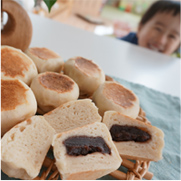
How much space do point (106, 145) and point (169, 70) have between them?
141cm

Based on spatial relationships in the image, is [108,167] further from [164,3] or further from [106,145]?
[164,3]

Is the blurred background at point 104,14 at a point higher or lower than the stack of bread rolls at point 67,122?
lower

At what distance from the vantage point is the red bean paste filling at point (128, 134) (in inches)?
32.9

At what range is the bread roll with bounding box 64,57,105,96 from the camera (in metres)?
1.03

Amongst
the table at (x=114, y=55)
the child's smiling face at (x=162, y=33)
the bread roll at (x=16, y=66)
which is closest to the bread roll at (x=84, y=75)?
the bread roll at (x=16, y=66)

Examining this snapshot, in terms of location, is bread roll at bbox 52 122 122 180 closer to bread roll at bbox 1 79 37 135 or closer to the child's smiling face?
bread roll at bbox 1 79 37 135

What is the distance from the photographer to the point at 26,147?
0.68 metres

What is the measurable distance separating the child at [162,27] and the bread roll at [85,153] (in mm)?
2061

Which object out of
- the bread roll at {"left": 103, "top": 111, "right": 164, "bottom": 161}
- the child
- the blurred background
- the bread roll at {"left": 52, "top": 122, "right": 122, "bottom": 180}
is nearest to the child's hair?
the child

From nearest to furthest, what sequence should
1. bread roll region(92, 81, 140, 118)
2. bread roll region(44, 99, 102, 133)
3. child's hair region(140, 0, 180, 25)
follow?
1. bread roll region(44, 99, 102, 133)
2. bread roll region(92, 81, 140, 118)
3. child's hair region(140, 0, 180, 25)

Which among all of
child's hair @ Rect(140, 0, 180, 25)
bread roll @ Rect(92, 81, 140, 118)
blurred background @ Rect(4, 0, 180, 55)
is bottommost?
blurred background @ Rect(4, 0, 180, 55)

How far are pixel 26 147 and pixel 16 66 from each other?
1.22 ft

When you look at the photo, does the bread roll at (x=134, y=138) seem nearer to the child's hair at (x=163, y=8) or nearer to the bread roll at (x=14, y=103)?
the bread roll at (x=14, y=103)

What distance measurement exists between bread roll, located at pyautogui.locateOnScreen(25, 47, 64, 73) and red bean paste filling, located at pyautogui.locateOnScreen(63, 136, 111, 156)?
45cm
